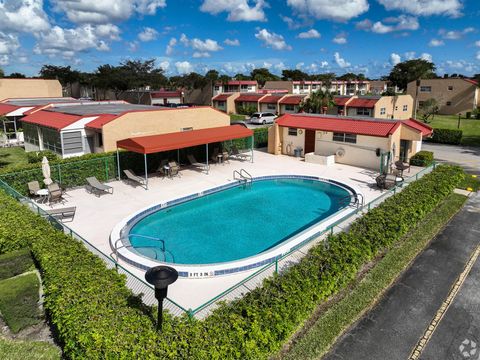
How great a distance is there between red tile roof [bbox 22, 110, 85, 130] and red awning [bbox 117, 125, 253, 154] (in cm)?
548

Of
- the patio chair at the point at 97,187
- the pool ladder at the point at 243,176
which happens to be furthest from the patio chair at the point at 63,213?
the pool ladder at the point at 243,176

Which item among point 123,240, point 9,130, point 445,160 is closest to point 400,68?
point 445,160

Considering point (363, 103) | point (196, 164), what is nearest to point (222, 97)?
point (363, 103)

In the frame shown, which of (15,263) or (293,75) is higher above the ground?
(293,75)

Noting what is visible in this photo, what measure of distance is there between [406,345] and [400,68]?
99.8 m

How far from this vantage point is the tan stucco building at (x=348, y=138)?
24875mm

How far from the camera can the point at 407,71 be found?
92125mm

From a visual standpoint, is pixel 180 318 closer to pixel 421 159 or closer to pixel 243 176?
pixel 243 176

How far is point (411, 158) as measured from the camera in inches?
1053

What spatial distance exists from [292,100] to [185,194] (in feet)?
130

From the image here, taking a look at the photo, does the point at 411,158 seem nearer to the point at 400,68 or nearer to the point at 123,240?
the point at 123,240

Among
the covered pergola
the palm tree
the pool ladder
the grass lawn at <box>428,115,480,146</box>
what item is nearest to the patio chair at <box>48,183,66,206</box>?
the covered pergola

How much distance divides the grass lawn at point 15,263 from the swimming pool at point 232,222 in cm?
345

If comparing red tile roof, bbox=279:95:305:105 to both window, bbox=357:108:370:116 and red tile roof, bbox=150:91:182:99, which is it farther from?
red tile roof, bbox=150:91:182:99
